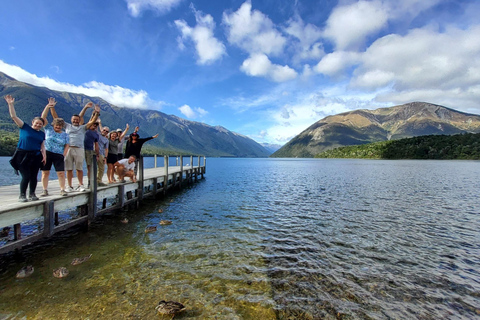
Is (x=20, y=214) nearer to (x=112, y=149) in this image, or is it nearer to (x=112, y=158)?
(x=112, y=158)

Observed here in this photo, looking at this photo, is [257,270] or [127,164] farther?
[127,164]

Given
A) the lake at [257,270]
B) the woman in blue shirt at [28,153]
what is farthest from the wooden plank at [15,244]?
the woman in blue shirt at [28,153]

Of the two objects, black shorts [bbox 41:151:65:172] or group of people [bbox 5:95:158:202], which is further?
black shorts [bbox 41:151:65:172]

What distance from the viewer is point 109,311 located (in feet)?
18.3

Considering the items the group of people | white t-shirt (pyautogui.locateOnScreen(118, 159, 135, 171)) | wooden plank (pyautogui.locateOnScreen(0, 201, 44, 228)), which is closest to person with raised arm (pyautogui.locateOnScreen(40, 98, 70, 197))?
the group of people

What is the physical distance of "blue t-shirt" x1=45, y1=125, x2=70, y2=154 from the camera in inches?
358

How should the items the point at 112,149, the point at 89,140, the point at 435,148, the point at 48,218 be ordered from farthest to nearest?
the point at 435,148 < the point at 112,149 < the point at 89,140 < the point at 48,218

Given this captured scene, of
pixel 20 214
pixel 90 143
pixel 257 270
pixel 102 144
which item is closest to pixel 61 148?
pixel 90 143

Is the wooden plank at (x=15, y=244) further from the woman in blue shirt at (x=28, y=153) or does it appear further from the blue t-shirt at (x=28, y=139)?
the blue t-shirt at (x=28, y=139)

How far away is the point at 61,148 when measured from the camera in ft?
31.0

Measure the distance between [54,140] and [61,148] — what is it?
0.41 meters

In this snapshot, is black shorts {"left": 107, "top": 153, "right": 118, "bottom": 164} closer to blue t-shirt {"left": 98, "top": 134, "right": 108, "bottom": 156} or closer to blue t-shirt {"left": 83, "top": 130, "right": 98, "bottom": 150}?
blue t-shirt {"left": 98, "top": 134, "right": 108, "bottom": 156}

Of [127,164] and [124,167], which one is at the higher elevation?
[127,164]

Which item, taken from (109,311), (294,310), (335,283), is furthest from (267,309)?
(109,311)
